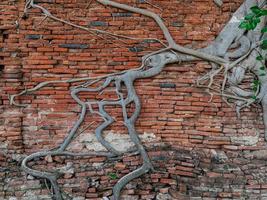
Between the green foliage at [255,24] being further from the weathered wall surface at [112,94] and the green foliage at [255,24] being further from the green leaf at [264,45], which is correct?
the weathered wall surface at [112,94]

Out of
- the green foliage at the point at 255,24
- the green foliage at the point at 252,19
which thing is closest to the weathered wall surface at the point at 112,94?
the green foliage at the point at 255,24

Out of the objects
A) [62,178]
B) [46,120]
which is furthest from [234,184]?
[46,120]

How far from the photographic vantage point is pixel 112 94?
13.9ft

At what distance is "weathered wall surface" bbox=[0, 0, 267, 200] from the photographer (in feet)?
13.4

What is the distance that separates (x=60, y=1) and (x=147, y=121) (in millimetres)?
1572

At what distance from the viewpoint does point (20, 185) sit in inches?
151

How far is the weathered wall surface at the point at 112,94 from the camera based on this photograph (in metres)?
4.09

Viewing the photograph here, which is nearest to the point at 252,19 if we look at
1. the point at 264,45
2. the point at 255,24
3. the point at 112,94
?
the point at 255,24

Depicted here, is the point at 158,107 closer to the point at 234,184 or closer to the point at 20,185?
the point at 234,184

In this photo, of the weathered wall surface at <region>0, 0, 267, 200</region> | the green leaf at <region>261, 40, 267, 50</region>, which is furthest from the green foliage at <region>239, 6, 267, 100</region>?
the weathered wall surface at <region>0, 0, 267, 200</region>

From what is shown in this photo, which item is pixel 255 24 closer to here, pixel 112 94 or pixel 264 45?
pixel 264 45

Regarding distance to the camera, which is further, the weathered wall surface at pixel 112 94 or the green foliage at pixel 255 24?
the weathered wall surface at pixel 112 94

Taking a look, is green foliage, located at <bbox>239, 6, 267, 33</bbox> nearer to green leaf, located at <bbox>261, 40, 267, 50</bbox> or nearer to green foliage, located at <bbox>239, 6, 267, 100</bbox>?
green foliage, located at <bbox>239, 6, 267, 100</bbox>

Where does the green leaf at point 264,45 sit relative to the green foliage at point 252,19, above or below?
below
